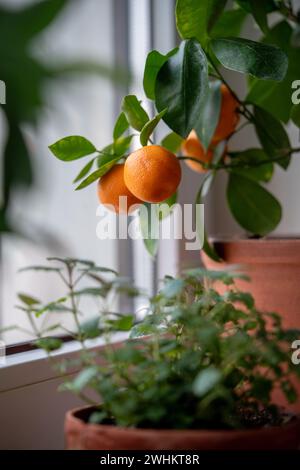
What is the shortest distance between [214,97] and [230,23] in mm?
171

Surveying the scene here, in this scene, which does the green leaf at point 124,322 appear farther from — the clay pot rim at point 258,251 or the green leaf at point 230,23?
the green leaf at point 230,23

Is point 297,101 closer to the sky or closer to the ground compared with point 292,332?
closer to the sky

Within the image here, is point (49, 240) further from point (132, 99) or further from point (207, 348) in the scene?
point (132, 99)

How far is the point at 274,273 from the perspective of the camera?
825mm

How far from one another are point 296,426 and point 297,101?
0.53 meters

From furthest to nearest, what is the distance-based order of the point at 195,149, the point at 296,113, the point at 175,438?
1. the point at 195,149
2. the point at 296,113
3. the point at 175,438

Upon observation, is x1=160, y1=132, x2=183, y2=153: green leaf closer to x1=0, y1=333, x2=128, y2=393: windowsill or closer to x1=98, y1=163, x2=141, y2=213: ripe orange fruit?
x1=98, y1=163, x2=141, y2=213: ripe orange fruit

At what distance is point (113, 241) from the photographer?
118cm

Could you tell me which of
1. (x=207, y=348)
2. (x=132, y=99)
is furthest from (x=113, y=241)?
(x=207, y=348)

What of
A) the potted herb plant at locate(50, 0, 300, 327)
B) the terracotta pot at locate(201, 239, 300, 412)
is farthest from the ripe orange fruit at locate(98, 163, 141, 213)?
the terracotta pot at locate(201, 239, 300, 412)

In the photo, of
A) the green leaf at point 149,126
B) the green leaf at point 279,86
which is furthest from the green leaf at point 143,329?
the green leaf at point 279,86

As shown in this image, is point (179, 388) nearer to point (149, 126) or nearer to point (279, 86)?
point (149, 126)

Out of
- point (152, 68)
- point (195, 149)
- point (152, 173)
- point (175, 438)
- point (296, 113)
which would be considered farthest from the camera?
point (195, 149)

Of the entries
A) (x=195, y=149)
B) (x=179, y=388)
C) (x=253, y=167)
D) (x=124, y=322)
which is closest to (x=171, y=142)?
(x=195, y=149)
